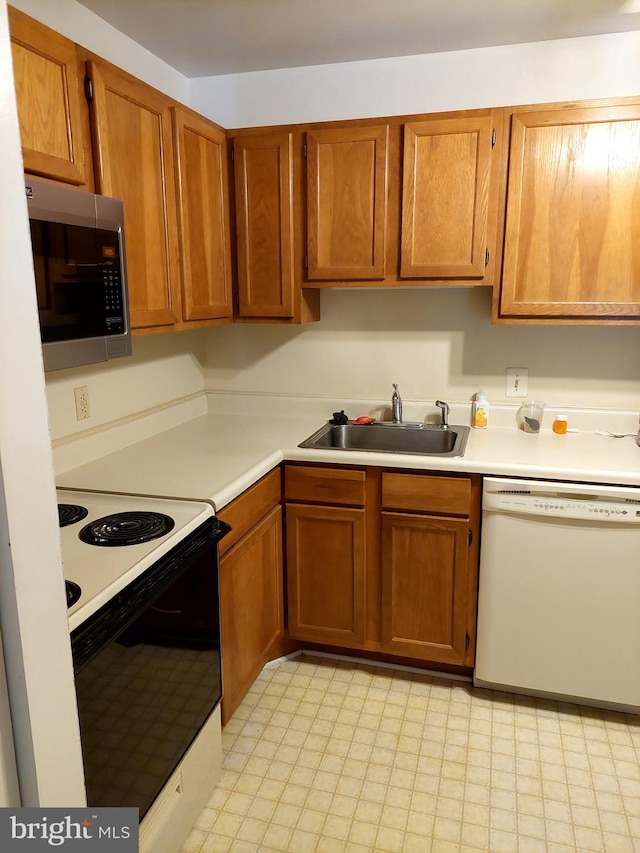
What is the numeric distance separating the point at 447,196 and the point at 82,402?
4.98 ft

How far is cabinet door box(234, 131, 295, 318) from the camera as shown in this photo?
2.42m

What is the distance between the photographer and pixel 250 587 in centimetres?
211

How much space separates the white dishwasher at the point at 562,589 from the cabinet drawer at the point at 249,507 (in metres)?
0.76

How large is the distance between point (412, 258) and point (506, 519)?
1031mm

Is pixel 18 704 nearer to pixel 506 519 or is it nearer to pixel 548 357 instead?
pixel 506 519

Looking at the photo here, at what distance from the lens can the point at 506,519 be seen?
2.13 m

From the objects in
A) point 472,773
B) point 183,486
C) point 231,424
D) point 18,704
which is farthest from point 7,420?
point 231,424

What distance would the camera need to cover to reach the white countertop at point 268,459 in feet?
6.42

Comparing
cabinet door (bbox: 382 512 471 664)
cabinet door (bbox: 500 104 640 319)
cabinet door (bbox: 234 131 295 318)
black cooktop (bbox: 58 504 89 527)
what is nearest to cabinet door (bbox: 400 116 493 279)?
cabinet door (bbox: 500 104 640 319)

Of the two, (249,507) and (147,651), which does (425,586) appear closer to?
(249,507)

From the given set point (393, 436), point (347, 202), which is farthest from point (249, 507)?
point (347, 202)

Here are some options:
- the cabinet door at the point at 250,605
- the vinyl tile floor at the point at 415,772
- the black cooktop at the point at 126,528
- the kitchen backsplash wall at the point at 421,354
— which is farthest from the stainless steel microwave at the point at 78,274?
the vinyl tile floor at the point at 415,772

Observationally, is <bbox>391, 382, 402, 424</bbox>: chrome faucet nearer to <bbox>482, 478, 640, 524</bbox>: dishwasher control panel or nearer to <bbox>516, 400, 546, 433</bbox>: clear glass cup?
<bbox>516, 400, 546, 433</bbox>: clear glass cup

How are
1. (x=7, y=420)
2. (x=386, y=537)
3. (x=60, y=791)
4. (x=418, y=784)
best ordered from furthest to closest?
(x=386, y=537)
(x=418, y=784)
(x=60, y=791)
(x=7, y=420)
